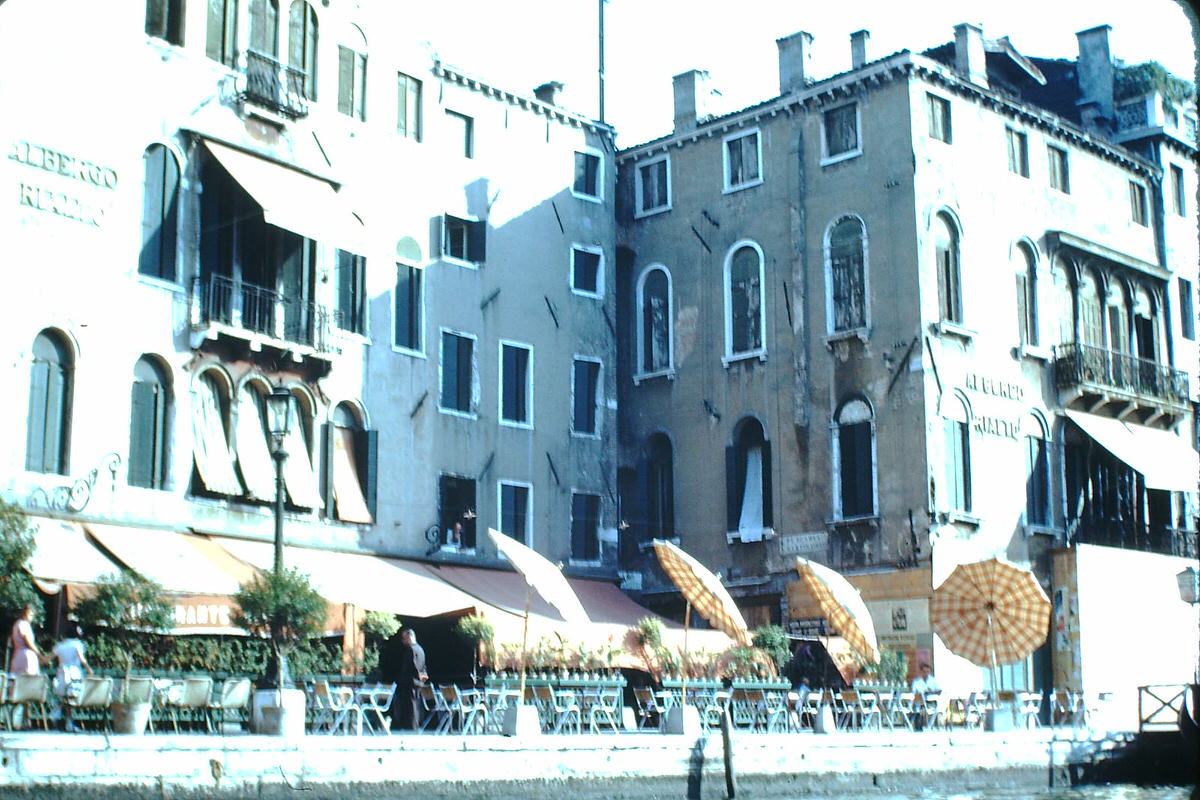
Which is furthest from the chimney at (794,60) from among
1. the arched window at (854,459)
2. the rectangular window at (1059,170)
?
the arched window at (854,459)

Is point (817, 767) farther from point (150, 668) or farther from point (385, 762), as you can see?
point (150, 668)

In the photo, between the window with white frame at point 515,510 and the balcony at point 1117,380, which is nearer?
the window with white frame at point 515,510

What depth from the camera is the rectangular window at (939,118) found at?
31547mm

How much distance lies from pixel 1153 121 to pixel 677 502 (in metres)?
14.1

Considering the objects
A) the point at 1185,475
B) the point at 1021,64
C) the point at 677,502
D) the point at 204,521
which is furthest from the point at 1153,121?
the point at 204,521

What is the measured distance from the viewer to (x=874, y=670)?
2705 centimetres

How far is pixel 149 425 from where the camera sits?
25375mm

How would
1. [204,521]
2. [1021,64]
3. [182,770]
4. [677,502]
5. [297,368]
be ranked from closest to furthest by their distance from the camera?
[182,770], [204,521], [297,368], [677,502], [1021,64]

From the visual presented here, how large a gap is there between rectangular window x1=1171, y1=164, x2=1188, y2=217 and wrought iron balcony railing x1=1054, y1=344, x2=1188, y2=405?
14.0 feet

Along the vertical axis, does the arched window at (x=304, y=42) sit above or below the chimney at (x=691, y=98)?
below

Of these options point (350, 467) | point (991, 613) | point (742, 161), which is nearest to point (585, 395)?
point (742, 161)

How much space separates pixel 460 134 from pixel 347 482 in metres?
7.38

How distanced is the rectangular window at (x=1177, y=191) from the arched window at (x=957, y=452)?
427 inches

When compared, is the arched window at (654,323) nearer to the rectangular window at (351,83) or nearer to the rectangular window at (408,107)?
the rectangular window at (408,107)
